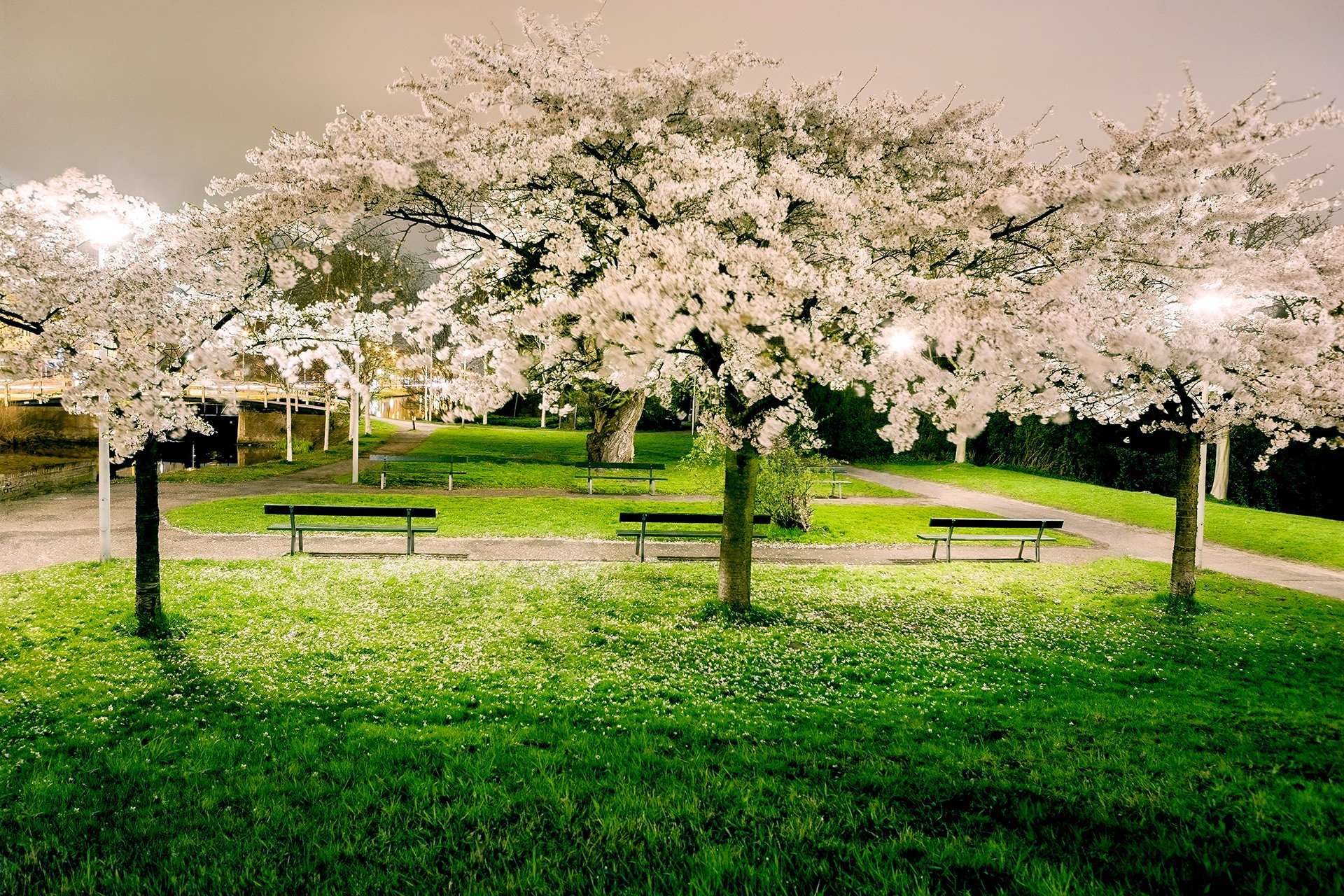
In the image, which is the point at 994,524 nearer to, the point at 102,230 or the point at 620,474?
the point at 620,474

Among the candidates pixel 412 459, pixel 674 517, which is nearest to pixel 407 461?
pixel 412 459

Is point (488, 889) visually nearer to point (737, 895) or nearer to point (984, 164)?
point (737, 895)

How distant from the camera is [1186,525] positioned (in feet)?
31.1

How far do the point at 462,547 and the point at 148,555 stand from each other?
572 centimetres

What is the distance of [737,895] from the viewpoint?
2.91m

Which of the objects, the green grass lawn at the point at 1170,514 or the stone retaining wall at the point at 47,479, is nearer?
the green grass lawn at the point at 1170,514

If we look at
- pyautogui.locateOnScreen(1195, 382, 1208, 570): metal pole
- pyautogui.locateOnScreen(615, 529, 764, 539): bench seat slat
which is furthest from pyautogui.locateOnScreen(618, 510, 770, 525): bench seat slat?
pyautogui.locateOnScreen(1195, 382, 1208, 570): metal pole

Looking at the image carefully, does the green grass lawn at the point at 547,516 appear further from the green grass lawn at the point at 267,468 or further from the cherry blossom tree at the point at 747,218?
the cherry blossom tree at the point at 747,218

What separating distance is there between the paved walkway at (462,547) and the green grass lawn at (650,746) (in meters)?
2.73

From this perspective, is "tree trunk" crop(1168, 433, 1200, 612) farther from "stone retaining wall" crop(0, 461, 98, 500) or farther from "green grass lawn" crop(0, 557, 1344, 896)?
"stone retaining wall" crop(0, 461, 98, 500)

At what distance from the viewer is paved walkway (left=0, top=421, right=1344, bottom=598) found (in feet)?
37.0

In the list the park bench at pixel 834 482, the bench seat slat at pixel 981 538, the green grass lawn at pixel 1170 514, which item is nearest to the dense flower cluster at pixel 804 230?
the bench seat slat at pixel 981 538

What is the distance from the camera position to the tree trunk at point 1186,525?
9.36 m

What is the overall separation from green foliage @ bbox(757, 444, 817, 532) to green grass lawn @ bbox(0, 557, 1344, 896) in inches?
236
